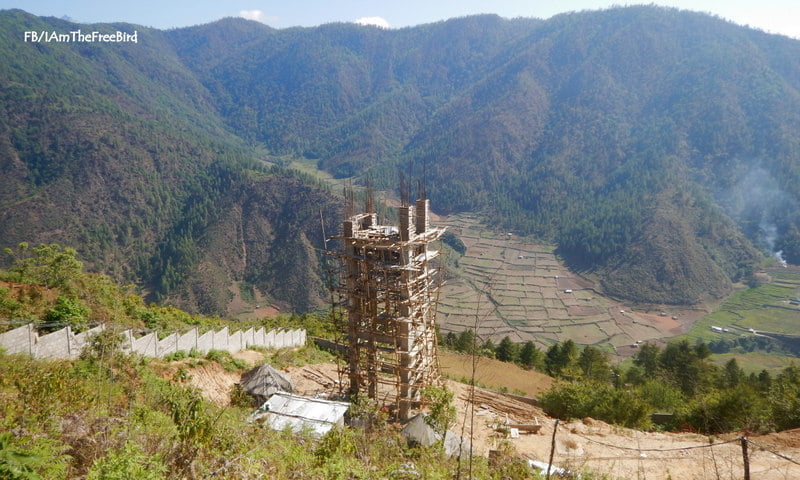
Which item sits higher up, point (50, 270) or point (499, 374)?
point (50, 270)

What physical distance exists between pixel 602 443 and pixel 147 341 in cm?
1486

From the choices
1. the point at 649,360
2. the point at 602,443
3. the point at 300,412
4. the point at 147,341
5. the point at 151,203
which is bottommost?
the point at 649,360

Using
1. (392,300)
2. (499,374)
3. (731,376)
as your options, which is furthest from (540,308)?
(392,300)

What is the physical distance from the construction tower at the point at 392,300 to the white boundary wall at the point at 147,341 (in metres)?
5.97

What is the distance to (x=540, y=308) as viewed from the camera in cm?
5925

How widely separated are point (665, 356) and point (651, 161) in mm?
82489

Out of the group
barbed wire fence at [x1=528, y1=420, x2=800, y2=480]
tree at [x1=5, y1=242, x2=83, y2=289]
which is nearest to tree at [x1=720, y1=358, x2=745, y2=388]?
barbed wire fence at [x1=528, y1=420, x2=800, y2=480]

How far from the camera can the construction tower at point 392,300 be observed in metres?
14.5

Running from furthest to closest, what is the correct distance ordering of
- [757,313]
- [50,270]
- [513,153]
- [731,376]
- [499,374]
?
1. [513,153]
2. [757,313]
3. [731,376]
4. [499,374]
5. [50,270]

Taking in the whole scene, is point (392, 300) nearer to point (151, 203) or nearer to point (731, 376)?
point (731, 376)

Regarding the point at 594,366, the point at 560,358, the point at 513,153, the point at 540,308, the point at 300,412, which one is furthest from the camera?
the point at 513,153

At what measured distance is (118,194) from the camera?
6944 cm

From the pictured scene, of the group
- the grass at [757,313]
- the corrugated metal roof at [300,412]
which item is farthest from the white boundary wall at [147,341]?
the grass at [757,313]

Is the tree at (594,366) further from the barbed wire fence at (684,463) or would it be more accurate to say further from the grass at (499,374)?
the barbed wire fence at (684,463)
